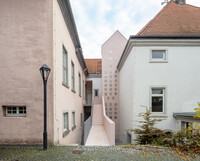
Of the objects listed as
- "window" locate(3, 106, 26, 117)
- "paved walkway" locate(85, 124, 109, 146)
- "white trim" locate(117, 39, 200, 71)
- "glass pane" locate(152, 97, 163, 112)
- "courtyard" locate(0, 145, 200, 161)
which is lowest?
"paved walkway" locate(85, 124, 109, 146)

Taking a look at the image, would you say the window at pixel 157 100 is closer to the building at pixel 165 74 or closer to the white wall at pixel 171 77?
the building at pixel 165 74

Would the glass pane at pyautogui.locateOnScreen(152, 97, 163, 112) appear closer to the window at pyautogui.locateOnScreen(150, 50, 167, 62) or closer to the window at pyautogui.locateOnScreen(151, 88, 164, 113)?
the window at pyautogui.locateOnScreen(151, 88, 164, 113)

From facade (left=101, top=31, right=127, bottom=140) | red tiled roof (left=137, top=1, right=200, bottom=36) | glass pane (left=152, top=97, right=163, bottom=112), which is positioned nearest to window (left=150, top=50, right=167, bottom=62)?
red tiled roof (left=137, top=1, right=200, bottom=36)

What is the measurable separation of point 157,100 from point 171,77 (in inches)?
70.8

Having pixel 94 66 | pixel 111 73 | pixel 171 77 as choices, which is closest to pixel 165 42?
pixel 171 77

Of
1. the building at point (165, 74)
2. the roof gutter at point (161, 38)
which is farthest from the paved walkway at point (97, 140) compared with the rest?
the roof gutter at point (161, 38)

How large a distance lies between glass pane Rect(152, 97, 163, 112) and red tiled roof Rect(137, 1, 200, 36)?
4426mm

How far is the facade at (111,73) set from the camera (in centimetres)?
1444

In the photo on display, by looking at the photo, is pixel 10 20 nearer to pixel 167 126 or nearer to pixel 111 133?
pixel 111 133

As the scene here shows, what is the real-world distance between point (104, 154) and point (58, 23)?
5.46m

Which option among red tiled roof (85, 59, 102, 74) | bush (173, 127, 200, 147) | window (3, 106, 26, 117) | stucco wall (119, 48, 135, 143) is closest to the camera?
bush (173, 127, 200, 147)

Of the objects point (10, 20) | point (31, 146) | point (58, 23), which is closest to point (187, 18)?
point (58, 23)

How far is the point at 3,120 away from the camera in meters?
4.41

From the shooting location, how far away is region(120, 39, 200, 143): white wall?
780cm
